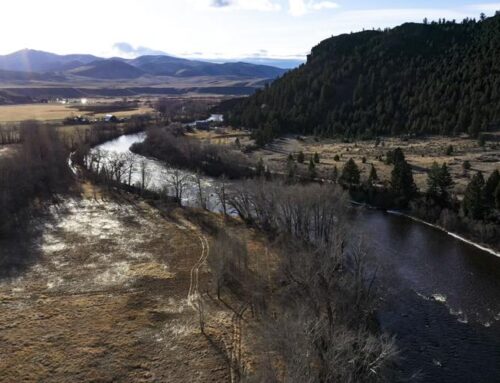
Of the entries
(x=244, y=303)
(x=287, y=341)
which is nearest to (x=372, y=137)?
(x=244, y=303)

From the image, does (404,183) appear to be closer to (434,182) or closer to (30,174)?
(434,182)

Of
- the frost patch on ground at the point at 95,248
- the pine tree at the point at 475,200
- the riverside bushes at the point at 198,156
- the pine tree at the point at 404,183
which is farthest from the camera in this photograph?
the riverside bushes at the point at 198,156

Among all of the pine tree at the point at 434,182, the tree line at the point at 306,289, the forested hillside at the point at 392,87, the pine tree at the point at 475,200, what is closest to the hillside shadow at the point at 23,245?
the tree line at the point at 306,289

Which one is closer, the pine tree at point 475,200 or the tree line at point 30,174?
the pine tree at point 475,200

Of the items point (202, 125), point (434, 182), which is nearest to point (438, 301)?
point (434, 182)

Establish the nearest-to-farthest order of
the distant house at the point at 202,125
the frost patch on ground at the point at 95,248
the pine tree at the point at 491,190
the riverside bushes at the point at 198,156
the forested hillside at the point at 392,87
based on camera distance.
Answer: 1. the frost patch on ground at the point at 95,248
2. the pine tree at the point at 491,190
3. the riverside bushes at the point at 198,156
4. the forested hillside at the point at 392,87
5. the distant house at the point at 202,125

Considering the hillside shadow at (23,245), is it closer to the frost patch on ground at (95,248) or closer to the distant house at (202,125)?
the frost patch on ground at (95,248)
